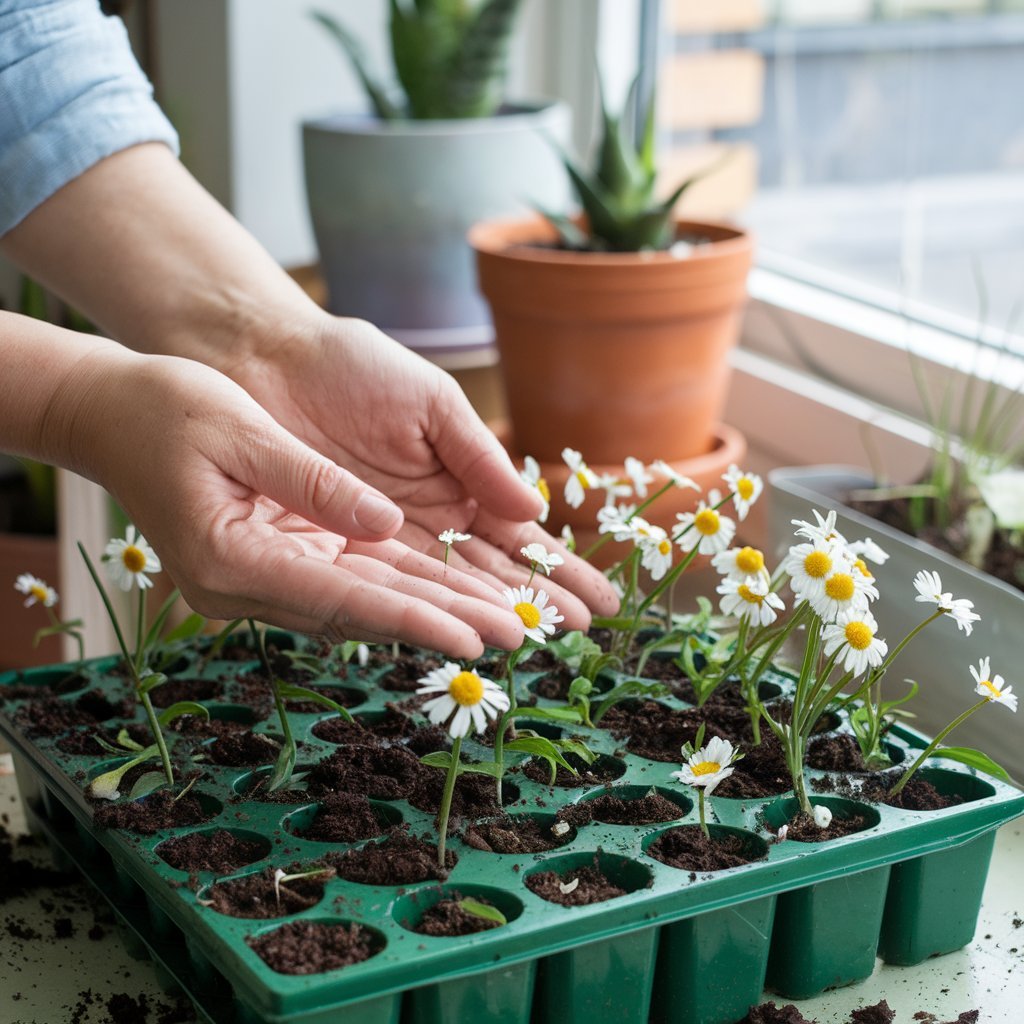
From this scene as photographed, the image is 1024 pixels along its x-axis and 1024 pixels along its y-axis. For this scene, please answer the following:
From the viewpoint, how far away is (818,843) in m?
0.65

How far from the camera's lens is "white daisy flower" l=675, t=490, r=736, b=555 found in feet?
2.64

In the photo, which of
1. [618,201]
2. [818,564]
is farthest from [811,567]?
[618,201]

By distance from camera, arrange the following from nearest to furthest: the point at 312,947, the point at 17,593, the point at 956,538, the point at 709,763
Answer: the point at 312,947, the point at 709,763, the point at 956,538, the point at 17,593

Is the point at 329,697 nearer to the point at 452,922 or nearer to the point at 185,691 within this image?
the point at 185,691

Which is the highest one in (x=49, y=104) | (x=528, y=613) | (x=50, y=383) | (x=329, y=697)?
(x=49, y=104)

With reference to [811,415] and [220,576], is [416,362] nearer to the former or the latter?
[220,576]

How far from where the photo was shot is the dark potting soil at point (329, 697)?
825 millimetres

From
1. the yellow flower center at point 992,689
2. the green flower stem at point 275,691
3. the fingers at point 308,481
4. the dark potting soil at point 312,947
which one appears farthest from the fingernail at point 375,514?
the yellow flower center at point 992,689

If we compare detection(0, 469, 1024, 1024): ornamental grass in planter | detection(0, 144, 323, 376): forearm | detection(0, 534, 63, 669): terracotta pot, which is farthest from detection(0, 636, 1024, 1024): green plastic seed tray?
detection(0, 534, 63, 669): terracotta pot

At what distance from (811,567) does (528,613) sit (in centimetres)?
15

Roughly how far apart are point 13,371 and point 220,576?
7.6 inches

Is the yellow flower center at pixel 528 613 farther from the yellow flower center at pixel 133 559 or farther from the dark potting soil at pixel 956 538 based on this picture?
the dark potting soil at pixel 956 538

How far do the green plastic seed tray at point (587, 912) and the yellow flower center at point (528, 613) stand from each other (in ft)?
0.28

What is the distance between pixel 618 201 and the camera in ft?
4.24
